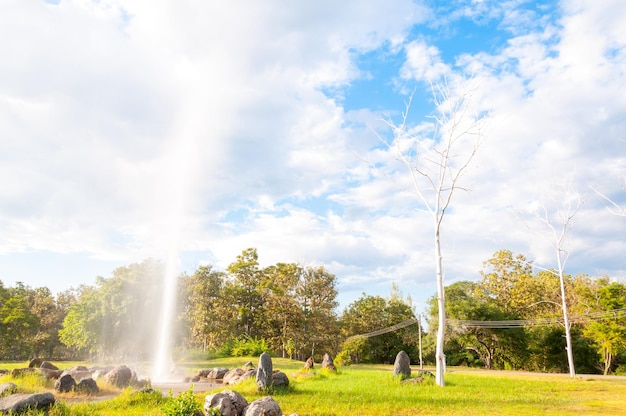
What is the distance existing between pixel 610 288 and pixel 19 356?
74.0 m

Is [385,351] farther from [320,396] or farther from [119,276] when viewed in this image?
[320,396]

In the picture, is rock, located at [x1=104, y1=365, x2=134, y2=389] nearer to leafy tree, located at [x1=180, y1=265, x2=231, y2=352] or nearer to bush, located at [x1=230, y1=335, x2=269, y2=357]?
bush, located at [x1=230, y1=335, x2=269, y2=357]

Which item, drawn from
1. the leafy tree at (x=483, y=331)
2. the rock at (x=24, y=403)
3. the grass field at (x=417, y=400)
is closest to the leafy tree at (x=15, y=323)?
the grass field at (x=417, y=400)

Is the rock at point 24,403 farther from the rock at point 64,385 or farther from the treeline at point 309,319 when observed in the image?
the treeline at point 309,319

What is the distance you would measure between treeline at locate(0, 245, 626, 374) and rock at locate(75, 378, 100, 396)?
23.2m

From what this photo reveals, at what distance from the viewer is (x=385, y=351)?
177 ft

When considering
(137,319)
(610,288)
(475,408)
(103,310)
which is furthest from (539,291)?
(103,310)

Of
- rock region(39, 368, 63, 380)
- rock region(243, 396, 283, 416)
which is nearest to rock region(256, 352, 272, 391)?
rock region(243, 396, 283, 416)

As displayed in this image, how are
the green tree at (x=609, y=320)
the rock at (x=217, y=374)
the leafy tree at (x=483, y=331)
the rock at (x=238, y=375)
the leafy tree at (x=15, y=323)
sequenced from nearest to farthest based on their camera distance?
1. the rock at (x=238, y=375)
2. the rock at (x=217, y=374)
3. the green tree at (x=609, y=320)
4. the leafy tree at (x=483, y=331)
5. the leafy tree at (x=15, y=323)

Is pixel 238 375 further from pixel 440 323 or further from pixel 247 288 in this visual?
pixel 247 288

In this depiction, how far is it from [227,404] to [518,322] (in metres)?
40.0

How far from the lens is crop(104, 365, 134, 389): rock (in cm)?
1753

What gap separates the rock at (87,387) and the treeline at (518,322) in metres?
35.1

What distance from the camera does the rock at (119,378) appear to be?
57.5 ft
